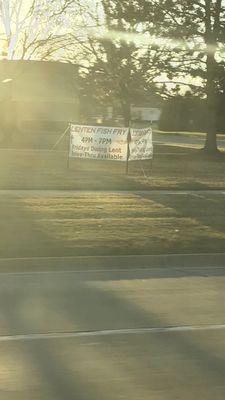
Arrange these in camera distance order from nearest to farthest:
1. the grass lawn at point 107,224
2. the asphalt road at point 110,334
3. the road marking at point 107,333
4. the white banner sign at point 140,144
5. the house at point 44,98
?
the asphalt road at point 110,334
the road marking at point 107,333
the grass lawn at point 107,224
the white banner sign at point 140,144
the house at point 44,98

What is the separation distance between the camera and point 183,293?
837 centimetres

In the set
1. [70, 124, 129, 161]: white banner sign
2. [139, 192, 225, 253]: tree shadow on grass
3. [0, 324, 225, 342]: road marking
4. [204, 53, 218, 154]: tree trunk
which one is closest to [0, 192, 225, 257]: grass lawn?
[139, 192, 225, 253]: tree shadow on grass

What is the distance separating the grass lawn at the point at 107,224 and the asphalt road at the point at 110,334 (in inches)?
39.3

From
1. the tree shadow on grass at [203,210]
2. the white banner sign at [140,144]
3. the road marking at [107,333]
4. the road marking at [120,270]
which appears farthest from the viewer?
the white banner sign at [140,144]

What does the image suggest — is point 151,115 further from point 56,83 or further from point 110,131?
point 110,131

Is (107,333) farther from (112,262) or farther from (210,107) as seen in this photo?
(210,107)

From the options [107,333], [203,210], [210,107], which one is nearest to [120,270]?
[107,333]

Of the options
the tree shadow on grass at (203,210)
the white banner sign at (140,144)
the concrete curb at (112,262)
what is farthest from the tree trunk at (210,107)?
the concrete curb at (112,262)

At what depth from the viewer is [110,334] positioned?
6.50m

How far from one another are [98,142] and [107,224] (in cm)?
927

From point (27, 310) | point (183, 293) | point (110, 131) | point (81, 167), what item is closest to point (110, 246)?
point (183, 293)

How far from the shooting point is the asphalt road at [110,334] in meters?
5.14

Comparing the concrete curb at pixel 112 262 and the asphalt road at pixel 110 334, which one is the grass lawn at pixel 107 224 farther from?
the asphalt road at pixel 110 334

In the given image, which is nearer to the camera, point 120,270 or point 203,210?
point 120,270
